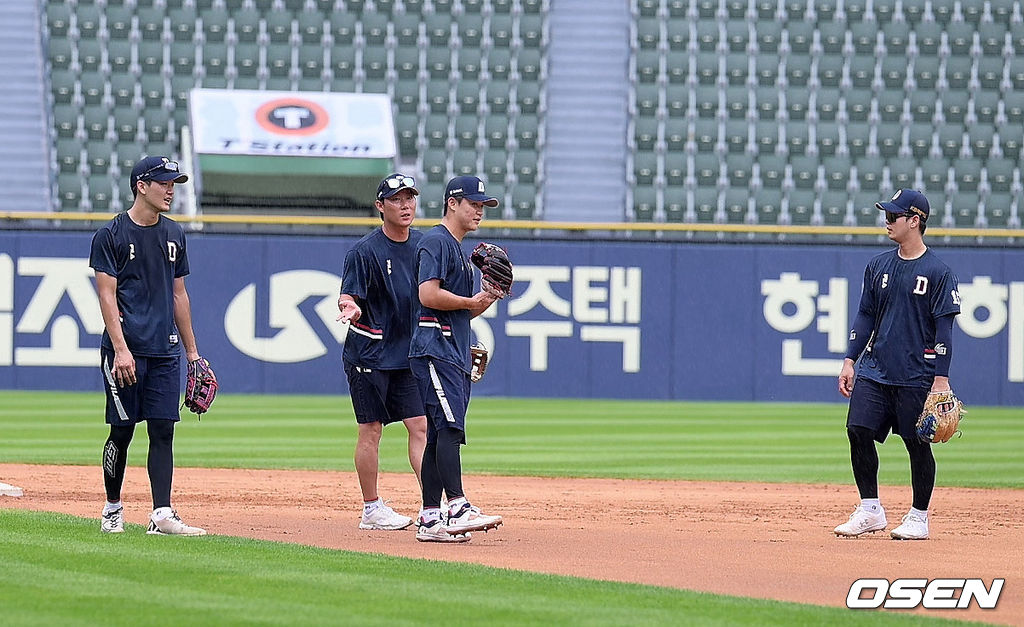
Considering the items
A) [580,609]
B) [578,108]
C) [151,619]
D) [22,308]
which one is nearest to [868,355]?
[580,609]

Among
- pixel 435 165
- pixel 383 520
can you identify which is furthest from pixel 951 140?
pixel 383 520

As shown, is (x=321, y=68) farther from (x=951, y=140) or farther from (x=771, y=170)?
(x=951, y=140)

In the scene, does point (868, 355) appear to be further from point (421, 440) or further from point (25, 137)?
point (25, 137)

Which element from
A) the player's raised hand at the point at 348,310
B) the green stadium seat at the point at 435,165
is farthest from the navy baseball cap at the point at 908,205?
the green stadium seat at the point at 435,165

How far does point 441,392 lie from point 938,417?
2484mm

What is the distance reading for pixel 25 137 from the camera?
76.8 feet

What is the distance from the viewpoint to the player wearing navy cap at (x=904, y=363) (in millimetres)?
8102

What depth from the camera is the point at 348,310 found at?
307 inches

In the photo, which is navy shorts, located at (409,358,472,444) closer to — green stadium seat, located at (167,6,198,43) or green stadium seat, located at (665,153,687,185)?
green stadium seat, located at (665,153,687,185)

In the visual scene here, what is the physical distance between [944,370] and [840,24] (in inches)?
715

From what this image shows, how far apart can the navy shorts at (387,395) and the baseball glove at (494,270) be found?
0.87 meters

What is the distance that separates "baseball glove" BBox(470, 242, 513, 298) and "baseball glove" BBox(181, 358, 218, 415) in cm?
147

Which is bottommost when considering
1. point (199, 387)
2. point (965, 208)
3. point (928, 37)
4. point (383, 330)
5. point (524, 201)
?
point (965, 208)

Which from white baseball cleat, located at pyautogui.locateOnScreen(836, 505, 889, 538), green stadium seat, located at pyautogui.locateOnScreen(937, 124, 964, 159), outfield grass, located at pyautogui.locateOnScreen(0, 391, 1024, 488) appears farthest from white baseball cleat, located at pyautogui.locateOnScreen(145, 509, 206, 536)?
green stadium seat, located at pyautogui.locateOnScreen(937, 124, 964, 159)
